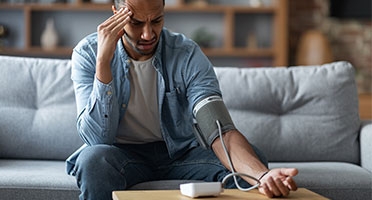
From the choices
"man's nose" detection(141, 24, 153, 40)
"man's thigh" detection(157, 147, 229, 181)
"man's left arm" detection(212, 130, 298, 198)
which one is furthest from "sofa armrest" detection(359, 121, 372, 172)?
"man's nose" detection(141, 24, 153, 40)

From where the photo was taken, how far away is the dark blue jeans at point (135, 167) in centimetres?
219

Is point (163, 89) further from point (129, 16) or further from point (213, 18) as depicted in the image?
point (213, 18)

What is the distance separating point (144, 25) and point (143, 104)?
301 mm

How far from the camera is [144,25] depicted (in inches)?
95.0

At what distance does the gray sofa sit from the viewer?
9.70ft

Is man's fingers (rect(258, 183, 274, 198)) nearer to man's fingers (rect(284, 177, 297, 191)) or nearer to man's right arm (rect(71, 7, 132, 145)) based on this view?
man's fingers (rect(284, 177, 297, 191))

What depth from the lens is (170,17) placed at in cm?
589

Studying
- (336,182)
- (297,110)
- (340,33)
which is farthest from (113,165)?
(340,33)

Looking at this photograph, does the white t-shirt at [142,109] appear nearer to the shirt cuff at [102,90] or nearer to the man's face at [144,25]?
the man's face at [144,25]

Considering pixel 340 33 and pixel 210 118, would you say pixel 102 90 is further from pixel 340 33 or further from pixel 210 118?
pixel 340 33

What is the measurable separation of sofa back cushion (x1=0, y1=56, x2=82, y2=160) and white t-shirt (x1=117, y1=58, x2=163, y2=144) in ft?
1.68

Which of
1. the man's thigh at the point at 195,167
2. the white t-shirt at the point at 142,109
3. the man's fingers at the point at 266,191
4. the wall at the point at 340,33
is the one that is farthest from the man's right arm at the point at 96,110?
the wall at the point at 340,33

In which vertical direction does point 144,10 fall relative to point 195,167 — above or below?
above

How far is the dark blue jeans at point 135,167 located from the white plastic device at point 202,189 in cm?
31
